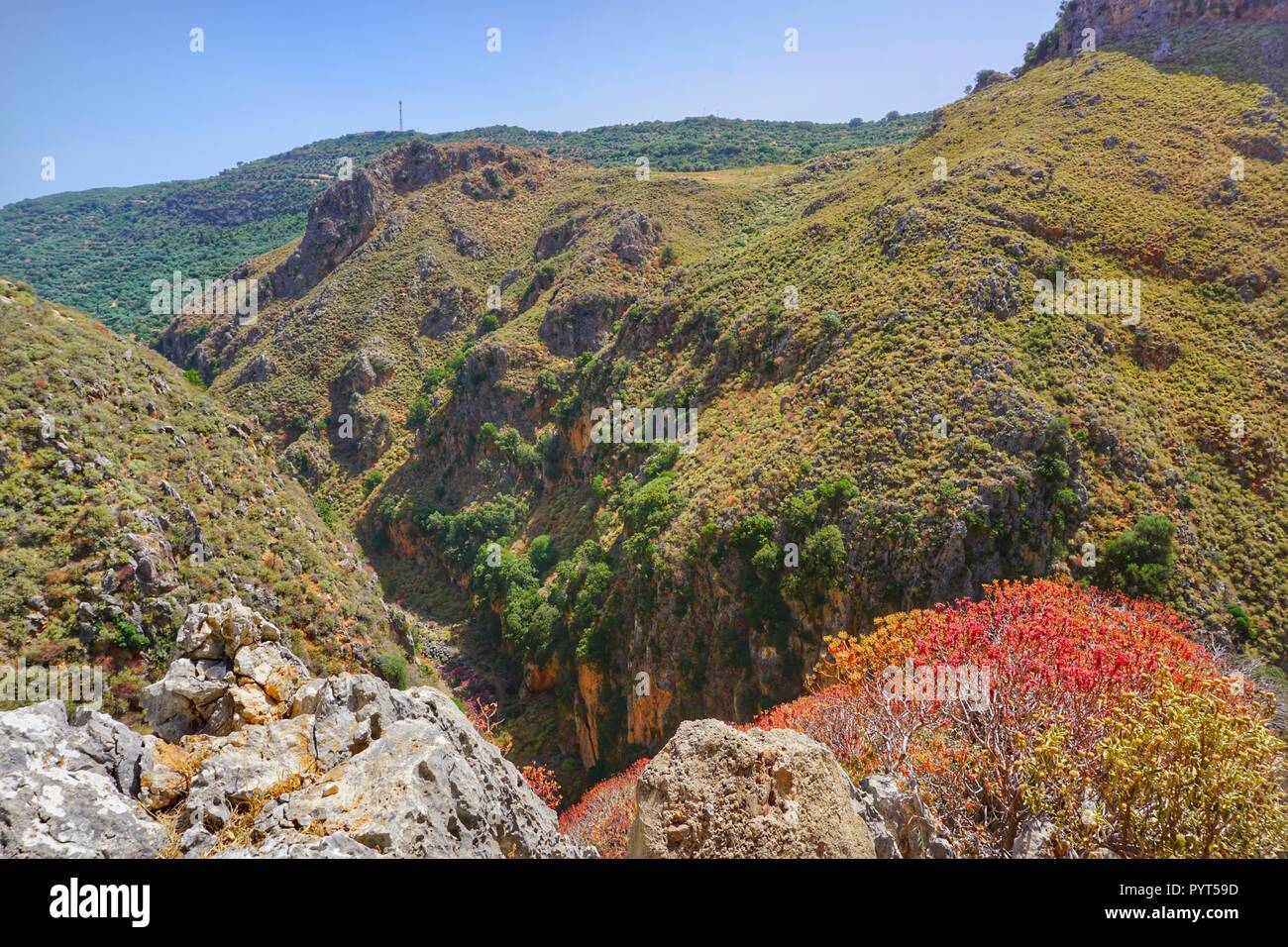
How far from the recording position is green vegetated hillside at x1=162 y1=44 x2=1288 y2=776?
28.4 m

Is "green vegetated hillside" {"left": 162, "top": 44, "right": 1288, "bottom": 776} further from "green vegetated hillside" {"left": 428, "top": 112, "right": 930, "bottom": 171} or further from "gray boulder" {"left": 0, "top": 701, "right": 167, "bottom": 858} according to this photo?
"green vegetated hillside" {"left": 428, "top": 112, "right": 930, "bottom": 171}

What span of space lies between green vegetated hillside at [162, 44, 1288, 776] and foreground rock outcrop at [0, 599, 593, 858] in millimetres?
21329

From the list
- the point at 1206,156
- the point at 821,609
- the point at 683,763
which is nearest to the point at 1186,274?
the point at 1206,156

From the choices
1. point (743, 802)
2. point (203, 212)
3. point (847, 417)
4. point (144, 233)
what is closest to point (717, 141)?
point (203, 212)

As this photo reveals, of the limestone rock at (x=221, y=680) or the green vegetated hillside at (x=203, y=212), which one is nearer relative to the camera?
the limestone rock at (x=221, y=680)

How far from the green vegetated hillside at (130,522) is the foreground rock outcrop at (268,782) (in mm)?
10517

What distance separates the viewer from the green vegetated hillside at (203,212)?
385 ft

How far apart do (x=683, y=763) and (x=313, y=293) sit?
3480 inches

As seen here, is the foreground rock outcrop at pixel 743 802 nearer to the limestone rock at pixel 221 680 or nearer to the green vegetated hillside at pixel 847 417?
the limestone rock at pixel 221 680

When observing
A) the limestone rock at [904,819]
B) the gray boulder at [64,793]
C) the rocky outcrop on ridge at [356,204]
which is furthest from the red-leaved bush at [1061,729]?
the rocky outcrop on ridge at [356,204]

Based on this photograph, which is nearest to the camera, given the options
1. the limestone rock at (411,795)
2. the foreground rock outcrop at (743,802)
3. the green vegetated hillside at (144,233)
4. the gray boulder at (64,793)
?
the gray boulder at (64,793)

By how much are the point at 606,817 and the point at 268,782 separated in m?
16.0

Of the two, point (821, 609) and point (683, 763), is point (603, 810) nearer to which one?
point (821, 609)

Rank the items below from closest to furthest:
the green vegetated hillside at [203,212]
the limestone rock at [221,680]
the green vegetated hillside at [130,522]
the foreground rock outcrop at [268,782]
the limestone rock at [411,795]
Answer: the foreground rock outcrop at [268,782], the limestone rock at [411,795], the limestone rock at [221,680], the green vegetated hillside at [130,522], the green vegetated hillside at [203,212]
